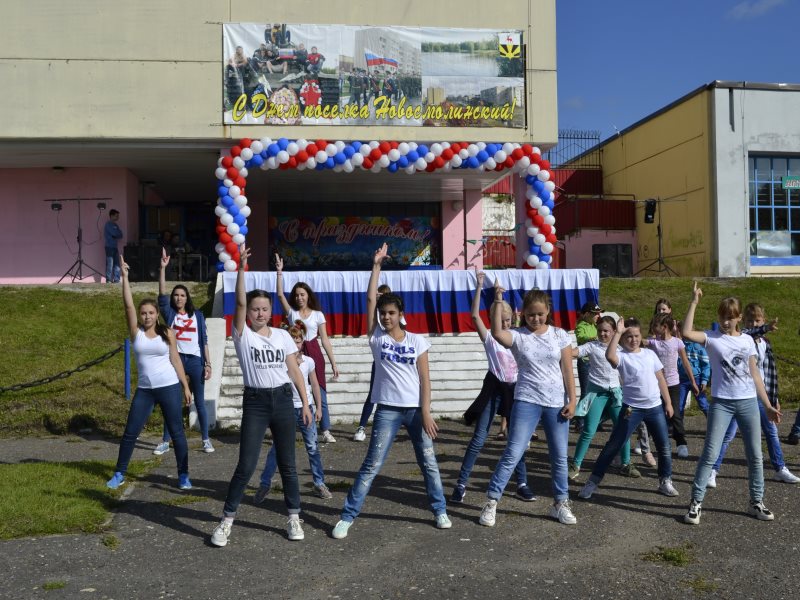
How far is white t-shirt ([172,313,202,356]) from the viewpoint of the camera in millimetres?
8969

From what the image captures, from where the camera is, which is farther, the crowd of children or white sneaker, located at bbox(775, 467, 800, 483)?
white sneaker, located at bbox(775, 467, 800, 483)

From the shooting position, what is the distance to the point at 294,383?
20.2 ft

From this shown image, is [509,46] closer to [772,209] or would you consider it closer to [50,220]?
[772,209]

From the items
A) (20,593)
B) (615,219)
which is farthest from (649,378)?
(615,219)

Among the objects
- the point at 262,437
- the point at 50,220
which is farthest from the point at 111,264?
the point at 262,437

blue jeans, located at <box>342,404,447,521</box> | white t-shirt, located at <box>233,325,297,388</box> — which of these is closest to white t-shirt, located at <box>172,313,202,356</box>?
white t-shirt, located at <box>233,325,297,388</box>

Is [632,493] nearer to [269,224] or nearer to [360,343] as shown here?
[360,343]

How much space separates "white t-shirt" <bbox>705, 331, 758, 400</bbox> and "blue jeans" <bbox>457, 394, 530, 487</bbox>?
1.66m

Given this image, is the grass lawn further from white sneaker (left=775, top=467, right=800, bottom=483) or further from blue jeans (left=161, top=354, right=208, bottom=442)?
white sneaker (left=775, top=467, right=800, bottom=483)

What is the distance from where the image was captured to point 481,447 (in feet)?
23.3

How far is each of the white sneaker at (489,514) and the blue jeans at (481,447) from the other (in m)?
0.62

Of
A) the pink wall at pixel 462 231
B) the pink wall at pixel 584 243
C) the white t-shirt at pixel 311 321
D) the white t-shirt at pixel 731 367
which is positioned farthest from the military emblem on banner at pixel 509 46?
the white t-shirt at pixel 731 367

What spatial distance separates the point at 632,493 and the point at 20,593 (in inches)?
190

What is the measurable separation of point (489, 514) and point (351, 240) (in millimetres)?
20302
